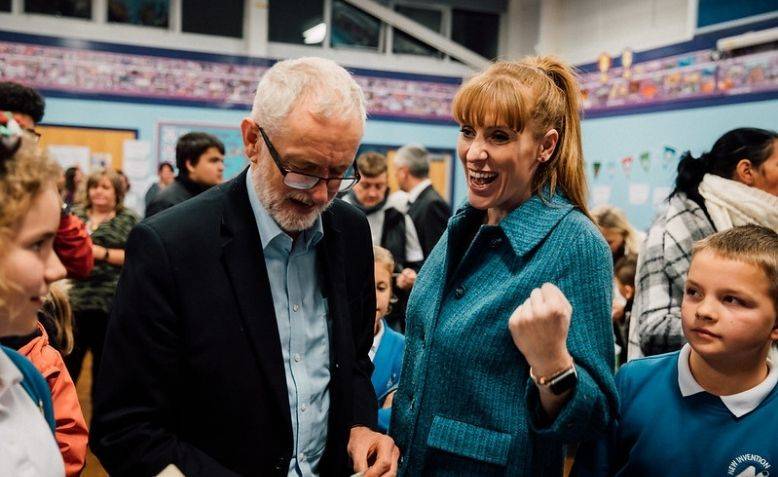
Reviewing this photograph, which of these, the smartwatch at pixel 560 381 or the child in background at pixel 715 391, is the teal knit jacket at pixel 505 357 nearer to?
the smartwatch at pixel 560 381

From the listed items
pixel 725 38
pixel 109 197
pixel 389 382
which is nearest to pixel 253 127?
pixel 389 382

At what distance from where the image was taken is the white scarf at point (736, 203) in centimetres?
246

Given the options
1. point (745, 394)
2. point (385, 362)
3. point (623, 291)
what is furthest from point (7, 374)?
point (623, 291)

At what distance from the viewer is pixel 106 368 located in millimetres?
1428

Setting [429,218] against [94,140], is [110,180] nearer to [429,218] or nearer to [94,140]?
[429,218]

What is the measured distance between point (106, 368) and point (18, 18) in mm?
8467

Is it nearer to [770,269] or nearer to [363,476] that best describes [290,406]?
[363,476]

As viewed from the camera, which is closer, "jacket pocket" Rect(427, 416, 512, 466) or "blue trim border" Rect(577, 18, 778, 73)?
"jacket pocket" Rect(427, 416, 512, 466)

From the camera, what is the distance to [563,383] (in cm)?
137

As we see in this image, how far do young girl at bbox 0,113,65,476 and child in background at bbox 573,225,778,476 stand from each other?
3.85 ft

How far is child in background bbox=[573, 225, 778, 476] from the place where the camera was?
1599 mm

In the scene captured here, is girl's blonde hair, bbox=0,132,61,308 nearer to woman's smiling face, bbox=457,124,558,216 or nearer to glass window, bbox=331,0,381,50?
woman's smiling face, bbox=457,124,558,216

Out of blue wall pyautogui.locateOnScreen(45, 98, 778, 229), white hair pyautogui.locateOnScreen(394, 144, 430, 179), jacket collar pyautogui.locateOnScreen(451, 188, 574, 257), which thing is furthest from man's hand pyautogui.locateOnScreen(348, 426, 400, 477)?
blue wall pyautogui.locateOnScreen(45, 98, 778, 229)

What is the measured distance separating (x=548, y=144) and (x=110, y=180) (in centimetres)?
369
